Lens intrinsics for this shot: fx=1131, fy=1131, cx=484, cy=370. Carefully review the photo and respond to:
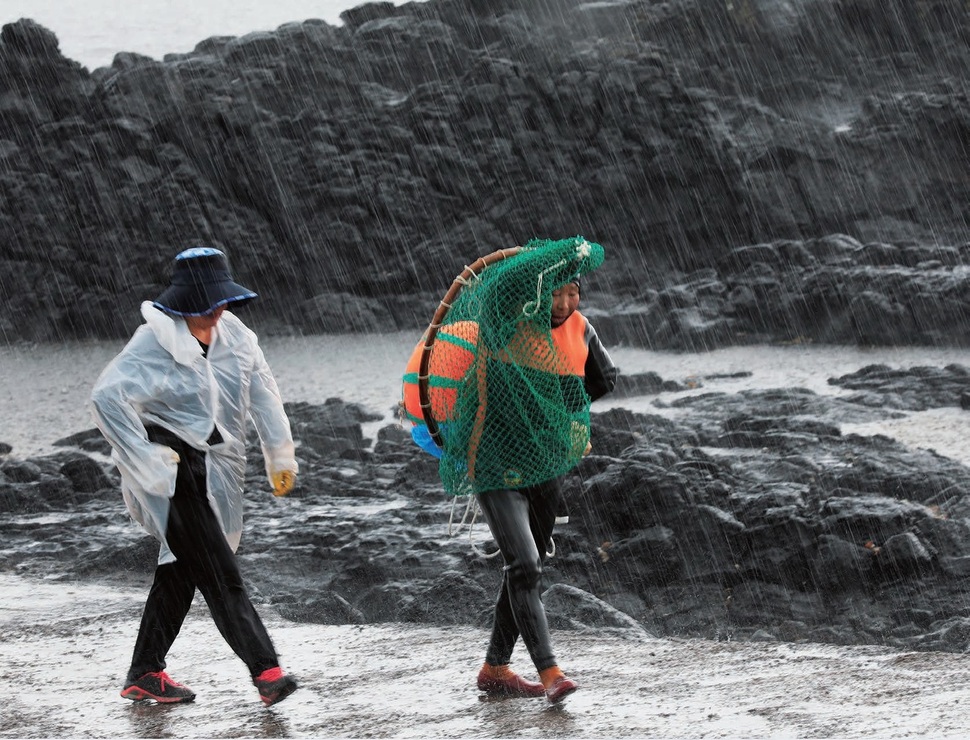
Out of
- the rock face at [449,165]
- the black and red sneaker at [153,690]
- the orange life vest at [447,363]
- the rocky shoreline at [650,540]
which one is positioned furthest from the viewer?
the rock face at [449,165]

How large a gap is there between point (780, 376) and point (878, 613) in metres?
7.39

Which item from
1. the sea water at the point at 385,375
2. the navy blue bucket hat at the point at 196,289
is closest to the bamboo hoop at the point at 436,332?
the navy blue bucket hat at the point at 196,289

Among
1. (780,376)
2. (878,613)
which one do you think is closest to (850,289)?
(780,376)

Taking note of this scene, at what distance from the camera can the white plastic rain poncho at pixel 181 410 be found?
3430 mm

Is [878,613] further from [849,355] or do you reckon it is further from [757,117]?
[757,117]

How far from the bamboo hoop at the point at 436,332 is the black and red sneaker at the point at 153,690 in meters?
1.18

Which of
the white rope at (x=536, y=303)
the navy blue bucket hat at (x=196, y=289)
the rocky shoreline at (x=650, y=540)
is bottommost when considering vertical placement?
the rocky shoreline at (x=650, y=540)

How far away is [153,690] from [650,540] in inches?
133

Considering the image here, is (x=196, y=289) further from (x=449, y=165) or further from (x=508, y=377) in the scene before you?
(x=449, y=165)

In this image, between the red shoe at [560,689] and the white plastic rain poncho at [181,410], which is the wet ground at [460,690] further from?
the white plastic rain poncho at [181,410]

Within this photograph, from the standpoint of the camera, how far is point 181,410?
3.55 metres

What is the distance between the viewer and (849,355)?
13.3 metres

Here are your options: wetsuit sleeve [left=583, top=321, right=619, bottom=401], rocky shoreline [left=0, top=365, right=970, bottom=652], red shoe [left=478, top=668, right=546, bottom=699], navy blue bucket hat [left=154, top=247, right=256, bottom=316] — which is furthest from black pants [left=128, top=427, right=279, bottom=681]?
rocky shoreline [left=0, top=365, right=970, bottom=652]

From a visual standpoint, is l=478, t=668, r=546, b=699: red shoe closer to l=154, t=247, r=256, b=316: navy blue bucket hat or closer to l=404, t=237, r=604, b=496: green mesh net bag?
l=404, t=237, r=604, b=496: green mesh net bag
